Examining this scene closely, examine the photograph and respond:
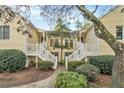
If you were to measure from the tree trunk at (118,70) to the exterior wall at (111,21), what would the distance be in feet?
0.38

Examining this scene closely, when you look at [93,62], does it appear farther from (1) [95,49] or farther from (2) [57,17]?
(2) [57,17]

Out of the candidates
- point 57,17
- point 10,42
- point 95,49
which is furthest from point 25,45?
point 95,49

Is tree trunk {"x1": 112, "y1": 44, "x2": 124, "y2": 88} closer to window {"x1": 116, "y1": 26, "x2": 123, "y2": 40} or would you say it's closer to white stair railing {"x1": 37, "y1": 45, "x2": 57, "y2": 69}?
window {"x1": 116, "y1": 26, "x2": 123, "y2": 40}

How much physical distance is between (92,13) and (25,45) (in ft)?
3.55

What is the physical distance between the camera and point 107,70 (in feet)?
18.4

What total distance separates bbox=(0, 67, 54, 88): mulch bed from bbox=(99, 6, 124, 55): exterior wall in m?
0.91

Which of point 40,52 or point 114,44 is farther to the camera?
point 40,52

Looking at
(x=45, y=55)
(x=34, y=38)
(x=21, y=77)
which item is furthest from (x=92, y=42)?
(x=21, y=77)

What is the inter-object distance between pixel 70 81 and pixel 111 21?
105 cm

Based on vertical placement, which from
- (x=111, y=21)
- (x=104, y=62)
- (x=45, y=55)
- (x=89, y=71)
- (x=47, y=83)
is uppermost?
(x=111, y=21)

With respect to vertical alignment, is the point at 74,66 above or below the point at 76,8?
below

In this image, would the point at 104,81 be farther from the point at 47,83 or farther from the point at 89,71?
the point at 47,83

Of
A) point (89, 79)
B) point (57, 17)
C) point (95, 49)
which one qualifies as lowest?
point (89, 79)

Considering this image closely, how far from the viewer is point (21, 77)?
5.55m
